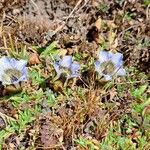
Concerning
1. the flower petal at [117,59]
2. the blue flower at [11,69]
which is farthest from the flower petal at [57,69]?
the flower petal at [117,59]

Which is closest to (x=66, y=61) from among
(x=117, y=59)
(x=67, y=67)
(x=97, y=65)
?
(x=67, y=67)

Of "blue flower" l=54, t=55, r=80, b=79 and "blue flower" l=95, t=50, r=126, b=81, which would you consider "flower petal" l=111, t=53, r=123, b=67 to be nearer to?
"blue flower" l=95, t=50, r=126, b=81

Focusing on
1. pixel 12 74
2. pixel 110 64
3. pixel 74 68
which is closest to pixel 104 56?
pixel 110 64

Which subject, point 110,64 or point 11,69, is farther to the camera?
point 110,64

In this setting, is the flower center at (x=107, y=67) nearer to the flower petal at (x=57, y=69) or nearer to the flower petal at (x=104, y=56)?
the flower petal at (x=104, y=56)

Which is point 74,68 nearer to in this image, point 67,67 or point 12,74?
point 67,67

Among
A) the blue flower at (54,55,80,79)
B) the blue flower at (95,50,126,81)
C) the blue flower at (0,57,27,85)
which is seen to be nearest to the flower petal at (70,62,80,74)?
the blue flower at (54,55,80,79)
